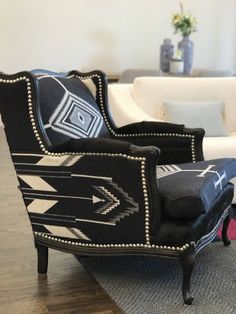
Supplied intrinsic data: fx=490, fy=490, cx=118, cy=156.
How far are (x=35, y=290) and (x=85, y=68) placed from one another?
439cm

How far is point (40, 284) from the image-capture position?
2109 mm

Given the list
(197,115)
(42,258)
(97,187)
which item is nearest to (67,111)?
(97,187)

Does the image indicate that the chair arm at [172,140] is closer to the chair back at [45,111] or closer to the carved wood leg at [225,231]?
the chair back at [45,111]

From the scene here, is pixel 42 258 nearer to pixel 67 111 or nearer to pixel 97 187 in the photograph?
pixel 97 187

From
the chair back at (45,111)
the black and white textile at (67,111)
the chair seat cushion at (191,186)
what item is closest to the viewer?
the chair seat cushion at (191,186)

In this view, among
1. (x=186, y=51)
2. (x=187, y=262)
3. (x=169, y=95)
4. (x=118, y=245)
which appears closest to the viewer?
(x=187, y=262)

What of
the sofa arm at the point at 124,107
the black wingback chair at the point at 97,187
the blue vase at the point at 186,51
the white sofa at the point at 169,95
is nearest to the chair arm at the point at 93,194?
the black wingback chair at the point at 97,187

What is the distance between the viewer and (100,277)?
214 cm

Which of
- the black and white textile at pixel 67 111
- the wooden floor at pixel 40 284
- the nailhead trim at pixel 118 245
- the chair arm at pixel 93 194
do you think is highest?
the black and white textile at pixel 67 111

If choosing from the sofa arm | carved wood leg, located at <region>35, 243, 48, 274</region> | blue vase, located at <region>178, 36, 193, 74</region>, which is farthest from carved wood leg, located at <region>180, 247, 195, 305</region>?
blue vase, located at <region>178, 36, 193, 74</region>

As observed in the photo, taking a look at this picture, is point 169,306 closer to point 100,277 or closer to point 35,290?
point 100,277

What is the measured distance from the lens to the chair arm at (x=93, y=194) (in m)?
1.86

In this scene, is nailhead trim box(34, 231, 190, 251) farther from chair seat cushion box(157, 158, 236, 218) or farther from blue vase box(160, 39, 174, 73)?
blue vase box(160, 39, 174, 73)

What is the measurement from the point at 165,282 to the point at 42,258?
556 millimetres
